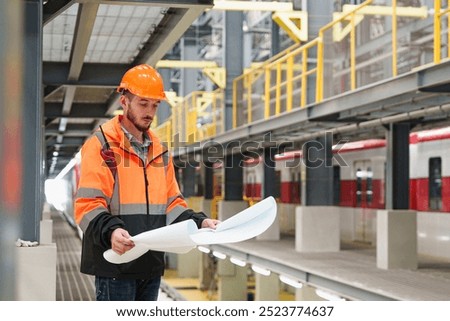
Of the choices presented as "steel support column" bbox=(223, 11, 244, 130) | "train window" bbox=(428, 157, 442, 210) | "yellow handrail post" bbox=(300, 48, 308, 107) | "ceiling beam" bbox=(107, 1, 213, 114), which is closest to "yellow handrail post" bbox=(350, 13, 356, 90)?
"yellow handrail post" bbox=(300, 48, 308, 107)

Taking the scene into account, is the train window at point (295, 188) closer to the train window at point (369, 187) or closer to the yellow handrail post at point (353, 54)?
the train window at point (369, 187)

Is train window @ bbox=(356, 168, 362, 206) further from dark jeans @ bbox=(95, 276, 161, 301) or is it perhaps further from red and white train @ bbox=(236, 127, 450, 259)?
dark jeans @ bbox=(95, 276, 161, 301)

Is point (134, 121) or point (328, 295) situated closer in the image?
point (134, 121)

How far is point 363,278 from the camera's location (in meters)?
12.8

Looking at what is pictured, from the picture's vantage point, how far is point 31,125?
6.19 metres

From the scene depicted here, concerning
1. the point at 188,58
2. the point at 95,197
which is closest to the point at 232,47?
the point at 188,58

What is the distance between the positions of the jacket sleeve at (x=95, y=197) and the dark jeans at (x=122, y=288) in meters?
0.35

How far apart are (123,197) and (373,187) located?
671 inches

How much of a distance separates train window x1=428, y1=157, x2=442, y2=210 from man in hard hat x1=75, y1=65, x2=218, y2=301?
43.7 ft

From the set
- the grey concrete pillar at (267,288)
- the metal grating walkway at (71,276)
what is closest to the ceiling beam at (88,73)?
the metal grating walkway at (71,276)

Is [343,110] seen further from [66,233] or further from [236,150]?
[66,233]

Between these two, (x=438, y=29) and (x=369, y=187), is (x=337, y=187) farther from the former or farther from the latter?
(x=438, y=29)
